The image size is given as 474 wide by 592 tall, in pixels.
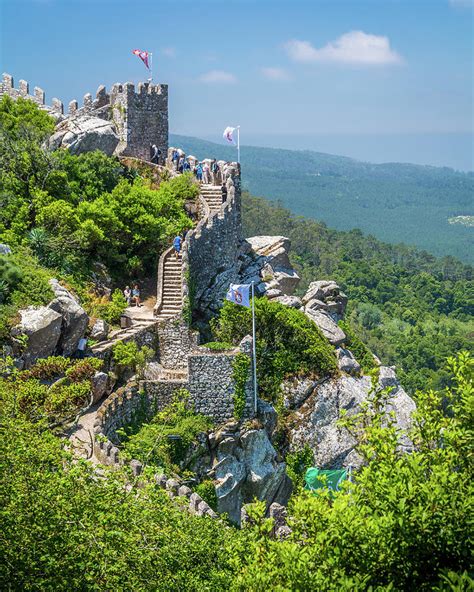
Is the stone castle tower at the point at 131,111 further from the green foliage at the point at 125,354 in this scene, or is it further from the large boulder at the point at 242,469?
the large boulder at the point at 242,469

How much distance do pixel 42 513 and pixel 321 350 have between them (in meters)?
16.4

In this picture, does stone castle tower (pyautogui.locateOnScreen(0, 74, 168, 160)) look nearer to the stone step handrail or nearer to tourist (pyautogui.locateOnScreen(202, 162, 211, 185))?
tourist (pyautogui.locateOnScreen(202, 162, 211, 185))

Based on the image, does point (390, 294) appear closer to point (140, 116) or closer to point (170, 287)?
point (140, 116)

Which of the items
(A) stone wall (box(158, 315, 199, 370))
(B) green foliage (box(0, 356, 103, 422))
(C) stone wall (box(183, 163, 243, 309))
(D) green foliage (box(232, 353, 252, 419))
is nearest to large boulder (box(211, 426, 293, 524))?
(D) green foliage (box(232, 353, 252, 419))

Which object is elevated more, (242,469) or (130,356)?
(130,356)

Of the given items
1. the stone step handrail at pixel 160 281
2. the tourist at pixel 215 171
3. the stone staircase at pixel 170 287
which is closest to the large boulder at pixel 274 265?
the tourist at pixel 215 171

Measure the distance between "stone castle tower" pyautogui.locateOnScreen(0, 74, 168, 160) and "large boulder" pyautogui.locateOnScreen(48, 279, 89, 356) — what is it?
14281 mm

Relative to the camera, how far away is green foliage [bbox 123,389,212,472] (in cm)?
2541

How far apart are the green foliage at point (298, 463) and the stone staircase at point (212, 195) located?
1066 cm

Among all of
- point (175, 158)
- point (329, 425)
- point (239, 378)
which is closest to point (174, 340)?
point (239, 378)

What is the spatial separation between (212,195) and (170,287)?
699cm

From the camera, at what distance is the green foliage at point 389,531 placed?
14.0m

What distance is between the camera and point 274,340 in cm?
3023

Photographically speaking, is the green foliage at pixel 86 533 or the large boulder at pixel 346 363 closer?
the green foliage at pixel 86 533
